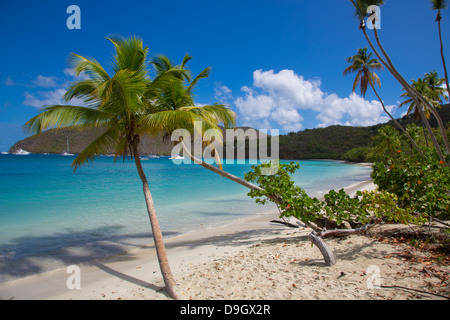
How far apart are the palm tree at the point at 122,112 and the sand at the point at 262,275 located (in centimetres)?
86

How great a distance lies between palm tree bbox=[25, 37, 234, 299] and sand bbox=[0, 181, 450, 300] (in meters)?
0.86

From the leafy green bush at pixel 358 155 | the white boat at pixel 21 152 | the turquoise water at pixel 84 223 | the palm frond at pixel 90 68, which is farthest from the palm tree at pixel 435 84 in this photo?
the white boat at pixel 21 152

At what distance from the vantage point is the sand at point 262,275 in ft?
10.8

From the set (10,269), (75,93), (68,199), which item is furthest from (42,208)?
(75,93)

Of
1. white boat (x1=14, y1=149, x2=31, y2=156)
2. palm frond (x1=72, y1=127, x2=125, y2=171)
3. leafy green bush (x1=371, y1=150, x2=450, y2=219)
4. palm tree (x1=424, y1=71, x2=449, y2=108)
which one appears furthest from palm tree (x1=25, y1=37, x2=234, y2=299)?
white boat (x1=14, y1=149, x2=31, y2=156)

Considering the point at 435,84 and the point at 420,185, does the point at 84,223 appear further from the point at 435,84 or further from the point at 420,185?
the point at 435,84

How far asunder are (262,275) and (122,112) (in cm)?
355

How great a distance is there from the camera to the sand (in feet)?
10.8

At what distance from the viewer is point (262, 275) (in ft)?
13.3

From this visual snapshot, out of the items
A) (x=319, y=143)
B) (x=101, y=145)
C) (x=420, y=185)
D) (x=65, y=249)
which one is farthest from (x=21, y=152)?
(x=420, y=185)

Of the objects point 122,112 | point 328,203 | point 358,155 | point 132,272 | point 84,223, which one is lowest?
point 84,223

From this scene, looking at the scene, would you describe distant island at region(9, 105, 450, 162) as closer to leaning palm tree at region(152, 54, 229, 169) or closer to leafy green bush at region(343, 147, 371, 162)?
leafy green bush at region(343, 147, 371, 162)
